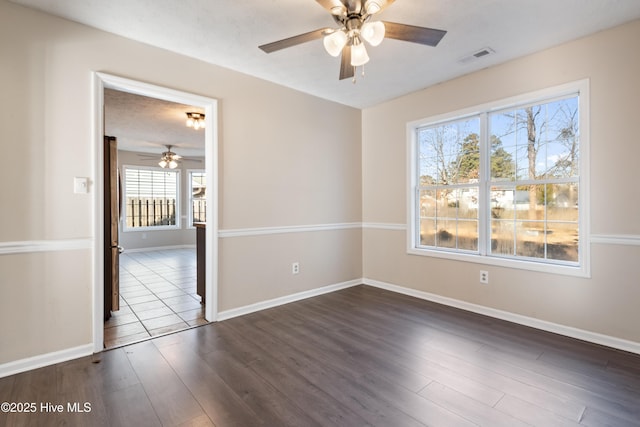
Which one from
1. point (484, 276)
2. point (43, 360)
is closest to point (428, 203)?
point (484, 276)

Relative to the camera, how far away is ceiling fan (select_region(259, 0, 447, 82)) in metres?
1.88

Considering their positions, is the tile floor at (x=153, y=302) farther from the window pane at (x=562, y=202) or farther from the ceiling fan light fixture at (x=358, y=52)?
the window pane at (x=562, y=202)

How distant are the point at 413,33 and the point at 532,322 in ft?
9.48

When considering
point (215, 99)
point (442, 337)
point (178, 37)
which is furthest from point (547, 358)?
point (178, 37)

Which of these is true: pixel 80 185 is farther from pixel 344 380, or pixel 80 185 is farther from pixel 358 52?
pixel 344 380

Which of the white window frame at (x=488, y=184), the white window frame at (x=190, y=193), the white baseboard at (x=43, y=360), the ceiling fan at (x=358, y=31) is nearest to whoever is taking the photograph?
the ceiling fan at (x=358, y=31)

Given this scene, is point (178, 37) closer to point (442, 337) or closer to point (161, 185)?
point (442, 337)

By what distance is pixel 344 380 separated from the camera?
2.15 meters

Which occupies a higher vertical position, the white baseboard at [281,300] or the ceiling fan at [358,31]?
the ceiling fan at [358,31]

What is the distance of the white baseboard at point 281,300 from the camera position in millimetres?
3344

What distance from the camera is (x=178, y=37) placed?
2.69 m

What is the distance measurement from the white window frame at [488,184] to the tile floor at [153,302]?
9.37 ft

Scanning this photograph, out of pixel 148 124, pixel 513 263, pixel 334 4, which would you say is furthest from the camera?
pixel 148 124

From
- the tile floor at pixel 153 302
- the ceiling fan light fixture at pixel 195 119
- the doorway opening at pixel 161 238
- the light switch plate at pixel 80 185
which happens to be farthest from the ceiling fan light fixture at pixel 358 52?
the ceiling fan light fixture at pixel 195 119
